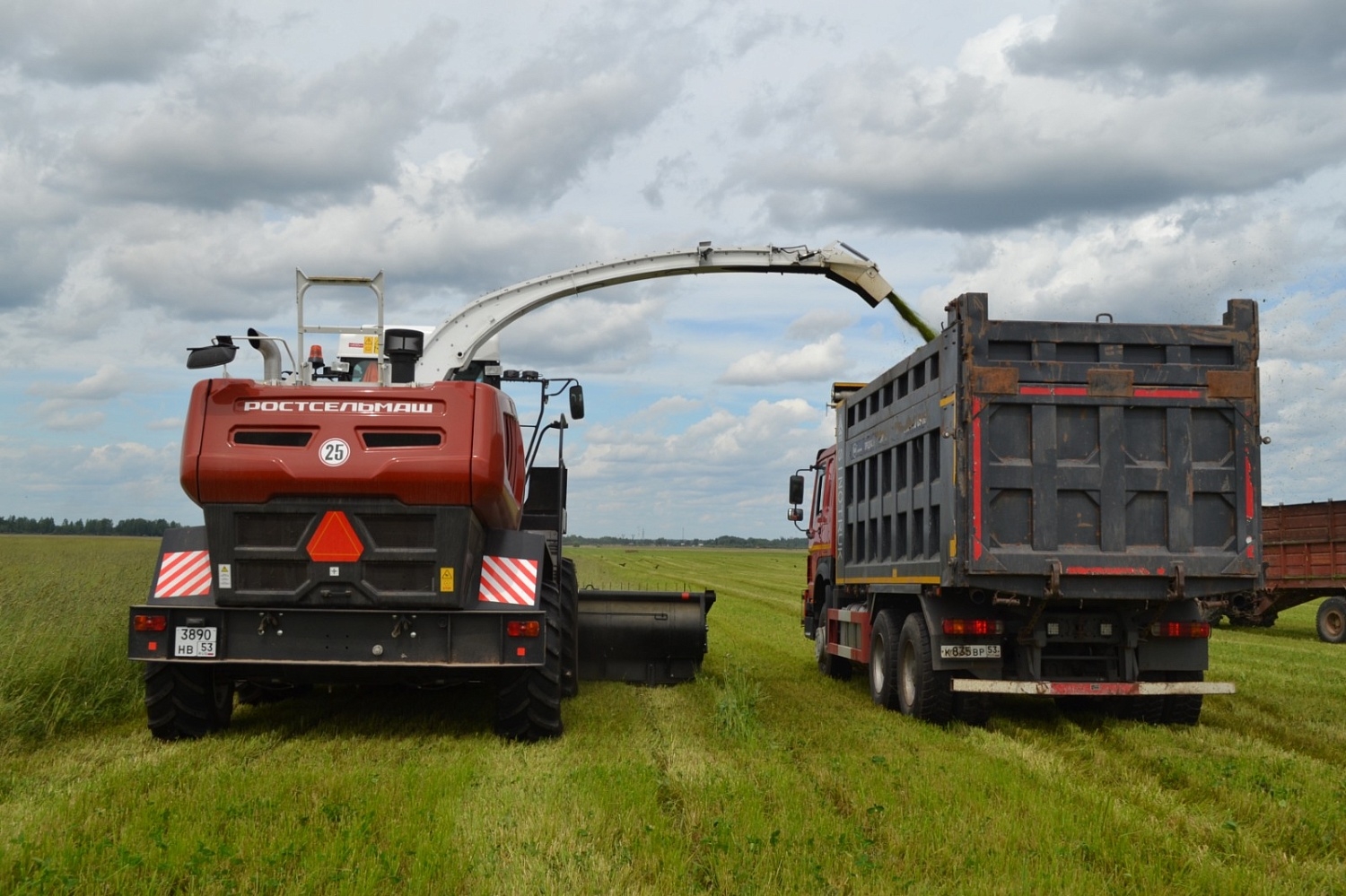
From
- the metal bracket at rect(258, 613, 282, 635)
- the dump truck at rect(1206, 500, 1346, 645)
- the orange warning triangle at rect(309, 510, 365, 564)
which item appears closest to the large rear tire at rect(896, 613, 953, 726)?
the orange warning triangle at rect(309, 510, 365, 564)

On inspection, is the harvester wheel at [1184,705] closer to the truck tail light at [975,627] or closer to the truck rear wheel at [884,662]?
the truck tail light at [975,627]

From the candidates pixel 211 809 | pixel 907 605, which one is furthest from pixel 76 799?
pixel 907 605

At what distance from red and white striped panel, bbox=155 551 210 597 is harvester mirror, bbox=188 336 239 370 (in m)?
1.41

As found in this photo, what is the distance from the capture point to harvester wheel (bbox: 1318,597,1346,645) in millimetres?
21828

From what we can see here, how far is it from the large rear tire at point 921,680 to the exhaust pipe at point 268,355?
5.84 metres

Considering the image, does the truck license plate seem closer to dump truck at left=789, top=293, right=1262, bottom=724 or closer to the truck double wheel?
dump truck at left=789, top=293, right=1262, bottom=724

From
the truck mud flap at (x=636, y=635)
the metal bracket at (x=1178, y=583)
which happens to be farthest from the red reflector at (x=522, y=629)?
the metal bracket at (x=1178, y=583)

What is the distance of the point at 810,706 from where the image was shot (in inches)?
465

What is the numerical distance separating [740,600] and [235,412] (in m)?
24.4

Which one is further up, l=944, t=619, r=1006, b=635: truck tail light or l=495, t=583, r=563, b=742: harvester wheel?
l=944, t=619, r=1006, b=635: truck tail light

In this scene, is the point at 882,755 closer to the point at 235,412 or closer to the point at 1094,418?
the point at 1094,418

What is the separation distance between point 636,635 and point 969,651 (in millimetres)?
4002

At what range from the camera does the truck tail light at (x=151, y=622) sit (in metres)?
9.15

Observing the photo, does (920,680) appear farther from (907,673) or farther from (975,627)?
(975,627)
